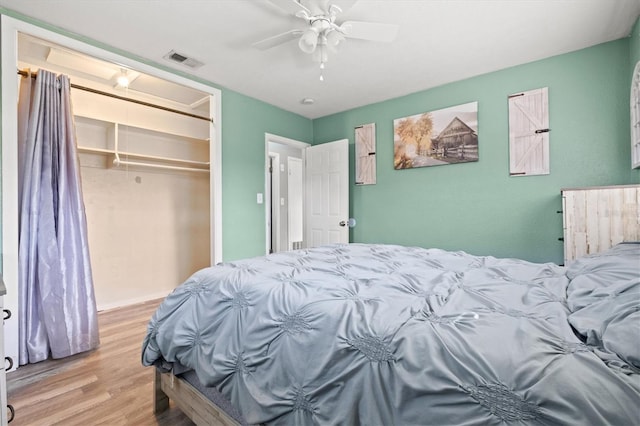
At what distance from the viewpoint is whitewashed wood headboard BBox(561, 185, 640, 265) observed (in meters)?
1.97

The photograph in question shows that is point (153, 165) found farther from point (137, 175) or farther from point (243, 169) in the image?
point (243, 169)

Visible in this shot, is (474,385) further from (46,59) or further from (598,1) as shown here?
(46,59)

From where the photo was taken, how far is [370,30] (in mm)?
2029

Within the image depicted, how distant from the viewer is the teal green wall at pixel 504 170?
2469mm

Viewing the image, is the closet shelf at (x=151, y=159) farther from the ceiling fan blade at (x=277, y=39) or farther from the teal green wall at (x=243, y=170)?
the ceiling fan blade at (x=277, y=39)

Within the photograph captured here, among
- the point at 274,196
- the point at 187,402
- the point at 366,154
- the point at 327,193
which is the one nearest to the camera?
the point at 187,402

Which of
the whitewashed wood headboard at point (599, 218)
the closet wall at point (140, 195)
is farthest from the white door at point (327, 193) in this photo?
the whitewashed wood headboard at point (599, 218)

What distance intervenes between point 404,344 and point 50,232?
2.66 m

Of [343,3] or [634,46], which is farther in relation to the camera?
[634,46]

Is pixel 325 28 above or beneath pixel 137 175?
above

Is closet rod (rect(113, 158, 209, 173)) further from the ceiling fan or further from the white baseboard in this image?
the ceiling fan

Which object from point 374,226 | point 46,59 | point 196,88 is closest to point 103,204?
point 46,59

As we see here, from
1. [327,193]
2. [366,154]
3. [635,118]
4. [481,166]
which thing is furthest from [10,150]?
[635,118]

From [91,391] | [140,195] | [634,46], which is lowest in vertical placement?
[91,391]
